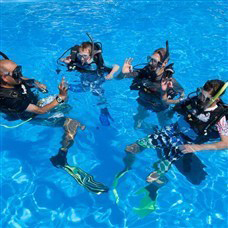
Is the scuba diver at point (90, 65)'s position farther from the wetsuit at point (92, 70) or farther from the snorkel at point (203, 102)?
the snorkel at point (203, 102)

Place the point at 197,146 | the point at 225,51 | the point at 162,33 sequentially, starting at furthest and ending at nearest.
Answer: the point at 162,33 < the point at 225,51 < the point at 197,146

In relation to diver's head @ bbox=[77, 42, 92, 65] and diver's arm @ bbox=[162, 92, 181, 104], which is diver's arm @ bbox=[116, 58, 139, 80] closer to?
diver's head @ bbox=[77, 42, 92, 65]

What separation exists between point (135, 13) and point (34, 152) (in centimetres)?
664

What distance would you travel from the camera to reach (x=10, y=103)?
4.16m

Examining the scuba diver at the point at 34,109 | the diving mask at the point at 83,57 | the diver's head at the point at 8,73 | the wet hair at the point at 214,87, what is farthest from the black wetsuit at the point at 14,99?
the wet hair at the point at 214,87

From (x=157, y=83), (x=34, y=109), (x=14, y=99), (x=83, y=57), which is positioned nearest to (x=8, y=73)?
(x=14, y=99)

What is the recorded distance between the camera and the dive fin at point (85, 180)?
15.6 feet

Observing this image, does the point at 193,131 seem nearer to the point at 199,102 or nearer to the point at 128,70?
the point at 199,102

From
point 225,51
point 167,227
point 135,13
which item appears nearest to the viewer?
point 167,227

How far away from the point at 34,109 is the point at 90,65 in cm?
179

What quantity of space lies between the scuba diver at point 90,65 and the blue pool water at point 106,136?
0.38 metres

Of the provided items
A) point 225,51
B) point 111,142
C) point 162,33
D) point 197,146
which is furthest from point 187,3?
point 197,146

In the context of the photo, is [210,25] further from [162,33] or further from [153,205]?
[153,205]

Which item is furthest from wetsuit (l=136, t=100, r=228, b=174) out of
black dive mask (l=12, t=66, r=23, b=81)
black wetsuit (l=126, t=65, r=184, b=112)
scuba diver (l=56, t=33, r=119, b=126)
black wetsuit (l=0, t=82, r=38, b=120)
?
black dive mask (l=12, t=66, r=23, b=81)
